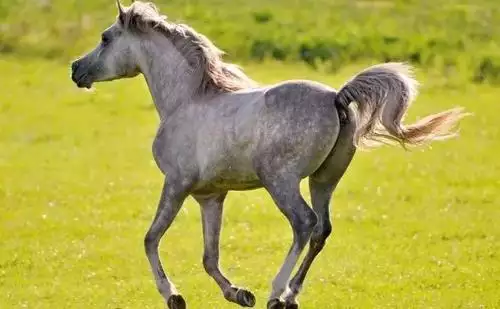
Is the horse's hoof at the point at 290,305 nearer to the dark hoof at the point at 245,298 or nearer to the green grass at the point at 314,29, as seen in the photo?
the dark hoof at the point at 245,298

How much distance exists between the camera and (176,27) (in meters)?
10.6

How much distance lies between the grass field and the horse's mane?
219 centimetres

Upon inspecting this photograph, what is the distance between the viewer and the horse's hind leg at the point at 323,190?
953 centimetres

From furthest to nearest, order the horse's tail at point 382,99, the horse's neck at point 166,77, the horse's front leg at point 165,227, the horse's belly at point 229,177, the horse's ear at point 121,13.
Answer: the horse's ear at point 121,13 < the horse's neck at point 166,77 < the horse's front leg at point 165,227 < the horse's belly at point 229,177 < the horse's tail at point 382,99

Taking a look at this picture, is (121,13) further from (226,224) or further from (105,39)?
(226,224)

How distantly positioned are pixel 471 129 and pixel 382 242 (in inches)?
290

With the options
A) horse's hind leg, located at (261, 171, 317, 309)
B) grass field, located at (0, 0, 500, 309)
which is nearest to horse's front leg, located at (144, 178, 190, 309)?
horse's hind leg, located at (261, 171, 317, 309)

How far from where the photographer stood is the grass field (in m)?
12.1

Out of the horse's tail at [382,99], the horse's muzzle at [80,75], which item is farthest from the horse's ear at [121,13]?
the horse's tail at [382,99]

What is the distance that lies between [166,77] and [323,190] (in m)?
1.71

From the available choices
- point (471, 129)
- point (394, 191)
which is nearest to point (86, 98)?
point (471, 129)

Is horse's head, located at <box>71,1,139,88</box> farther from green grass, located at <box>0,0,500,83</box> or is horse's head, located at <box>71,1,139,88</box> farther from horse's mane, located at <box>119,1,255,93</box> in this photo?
green grass, located at <box>0,0,500,83</box>

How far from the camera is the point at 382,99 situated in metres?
9.32

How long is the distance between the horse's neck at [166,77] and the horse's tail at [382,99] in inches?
61.9
